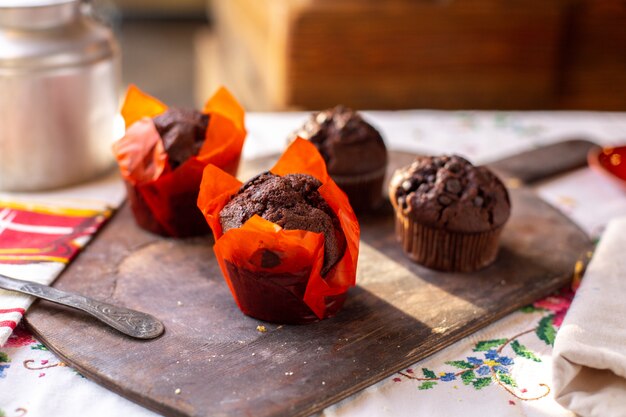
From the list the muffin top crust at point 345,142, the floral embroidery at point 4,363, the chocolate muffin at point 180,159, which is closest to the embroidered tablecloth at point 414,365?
the floral embroidery at point 4,363

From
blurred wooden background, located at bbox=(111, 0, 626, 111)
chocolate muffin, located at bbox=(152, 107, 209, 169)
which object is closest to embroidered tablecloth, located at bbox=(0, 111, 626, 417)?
chocolate muffin, located at bbox=(152, 107, 209, 169)

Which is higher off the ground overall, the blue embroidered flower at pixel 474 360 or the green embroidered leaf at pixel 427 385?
the green embroidered leaf at pixel 427 385

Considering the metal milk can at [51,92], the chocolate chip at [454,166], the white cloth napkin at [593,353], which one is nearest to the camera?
the white cloth napkin at [593,353]

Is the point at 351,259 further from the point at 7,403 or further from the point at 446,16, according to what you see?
the point at 446,16

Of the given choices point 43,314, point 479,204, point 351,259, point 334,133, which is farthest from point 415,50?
point 43,314

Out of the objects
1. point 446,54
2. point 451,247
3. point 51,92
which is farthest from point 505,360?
point 446,54

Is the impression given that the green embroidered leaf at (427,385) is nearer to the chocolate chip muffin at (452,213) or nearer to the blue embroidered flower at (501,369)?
the blue embroidered flower at (501,369)
